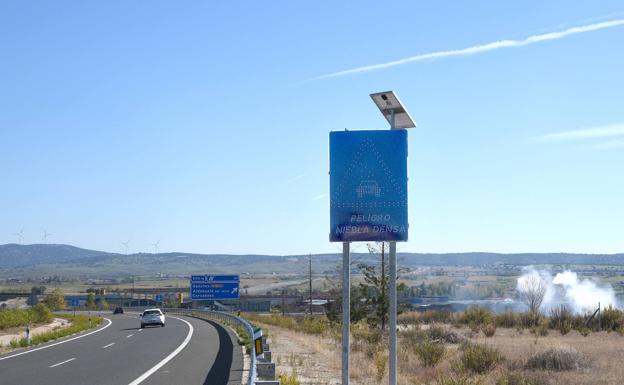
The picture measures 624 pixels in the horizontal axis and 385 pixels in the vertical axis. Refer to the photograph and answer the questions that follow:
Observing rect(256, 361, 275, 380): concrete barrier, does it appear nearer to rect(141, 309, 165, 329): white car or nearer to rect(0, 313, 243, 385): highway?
rect(0, 313, 243, 385): highway

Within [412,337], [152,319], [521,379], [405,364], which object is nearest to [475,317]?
[412,337]

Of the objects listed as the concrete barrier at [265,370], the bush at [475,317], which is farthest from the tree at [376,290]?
the concrete barrier at [265,370]

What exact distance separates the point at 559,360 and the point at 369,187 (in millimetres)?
12791

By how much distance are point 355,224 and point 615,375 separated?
11.7 m

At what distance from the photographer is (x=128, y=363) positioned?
22.7m

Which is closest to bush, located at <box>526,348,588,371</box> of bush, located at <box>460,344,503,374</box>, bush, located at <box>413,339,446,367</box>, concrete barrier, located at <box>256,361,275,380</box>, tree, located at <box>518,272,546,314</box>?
bush, located at <box>460,344,503,374</box>

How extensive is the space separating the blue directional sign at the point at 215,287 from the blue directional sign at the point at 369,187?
37758 mm

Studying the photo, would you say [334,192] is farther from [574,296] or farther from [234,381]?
[574,296]

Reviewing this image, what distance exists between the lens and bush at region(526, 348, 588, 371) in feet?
71.7

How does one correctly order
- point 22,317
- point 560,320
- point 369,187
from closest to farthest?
point 369,187
point 560,320
point 22,317

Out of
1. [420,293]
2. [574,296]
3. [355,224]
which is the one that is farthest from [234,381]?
[420,293]

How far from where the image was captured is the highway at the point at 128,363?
60.0 ft

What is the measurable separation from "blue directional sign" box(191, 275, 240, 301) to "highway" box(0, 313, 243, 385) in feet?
48.5

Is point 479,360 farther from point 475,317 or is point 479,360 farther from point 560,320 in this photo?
point 475,317
